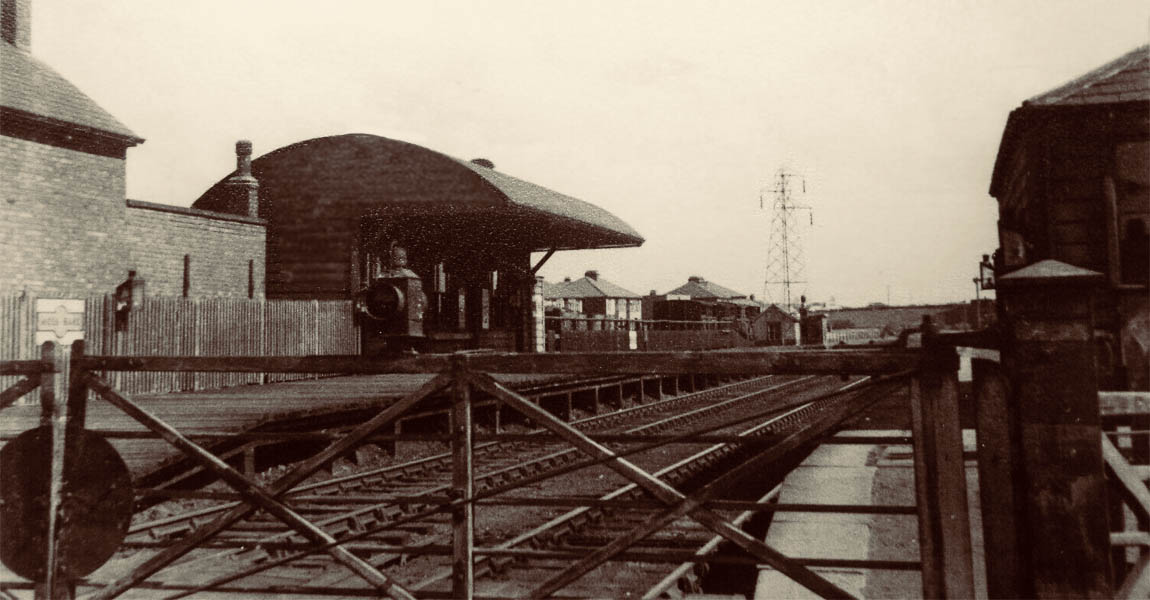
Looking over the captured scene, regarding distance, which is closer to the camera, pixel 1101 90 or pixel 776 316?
pixel 1101 90

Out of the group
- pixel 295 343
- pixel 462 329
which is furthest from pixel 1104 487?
pixel 462 329

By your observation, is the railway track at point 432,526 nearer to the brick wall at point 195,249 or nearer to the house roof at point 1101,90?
the house roof at point 1101,90

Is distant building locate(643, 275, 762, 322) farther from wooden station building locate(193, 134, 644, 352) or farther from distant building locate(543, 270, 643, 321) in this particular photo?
wooden station building locate(193, 134, 644, 352)

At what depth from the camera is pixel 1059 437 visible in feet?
8.97

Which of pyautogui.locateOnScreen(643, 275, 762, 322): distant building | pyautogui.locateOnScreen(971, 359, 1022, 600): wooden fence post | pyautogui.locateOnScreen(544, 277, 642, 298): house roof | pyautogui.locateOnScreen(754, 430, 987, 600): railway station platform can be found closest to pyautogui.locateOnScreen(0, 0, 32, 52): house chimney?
pyautogui.locateOnScreen(754, 430, 987, 600): railway station platform

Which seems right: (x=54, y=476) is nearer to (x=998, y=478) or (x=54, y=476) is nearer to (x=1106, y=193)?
(x=998, y=478)

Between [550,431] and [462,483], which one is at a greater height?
[550,431]

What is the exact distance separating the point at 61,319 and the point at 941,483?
47.8 ft

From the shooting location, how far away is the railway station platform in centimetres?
494

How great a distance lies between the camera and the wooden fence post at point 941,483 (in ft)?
9.40

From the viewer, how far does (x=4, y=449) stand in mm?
3789

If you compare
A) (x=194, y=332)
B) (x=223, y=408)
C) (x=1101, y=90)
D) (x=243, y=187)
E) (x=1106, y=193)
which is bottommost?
(x=223, y=408)

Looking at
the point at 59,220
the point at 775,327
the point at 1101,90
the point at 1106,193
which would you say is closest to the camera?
the point at 1106,193

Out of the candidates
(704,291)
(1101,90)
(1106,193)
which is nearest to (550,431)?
(1106,193)
